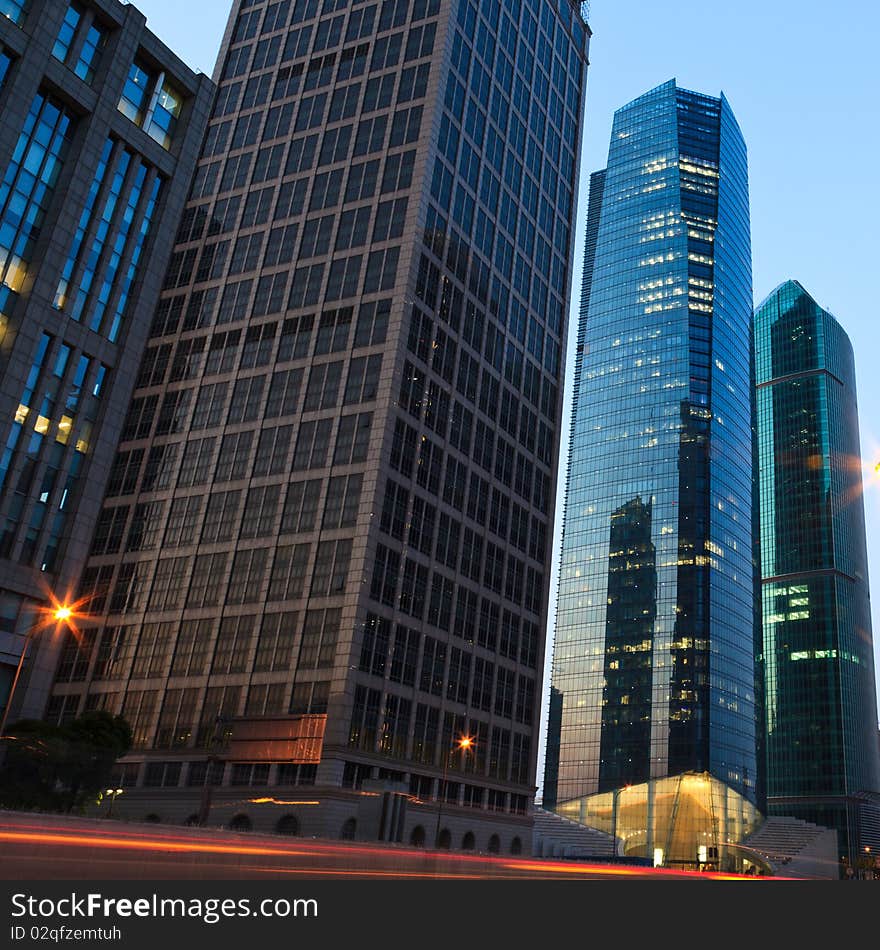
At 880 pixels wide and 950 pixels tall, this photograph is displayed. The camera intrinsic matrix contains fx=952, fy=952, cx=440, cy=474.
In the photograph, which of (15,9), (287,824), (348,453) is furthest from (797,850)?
(15,9)

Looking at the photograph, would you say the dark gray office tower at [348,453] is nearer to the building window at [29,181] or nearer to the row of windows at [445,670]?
the row of windows at [445,670]

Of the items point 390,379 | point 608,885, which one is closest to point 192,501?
point 390,379

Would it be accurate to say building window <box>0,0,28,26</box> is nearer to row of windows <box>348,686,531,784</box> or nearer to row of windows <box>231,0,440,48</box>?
row of windows <box>348,686,531,784</box>

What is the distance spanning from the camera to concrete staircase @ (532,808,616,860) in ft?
541

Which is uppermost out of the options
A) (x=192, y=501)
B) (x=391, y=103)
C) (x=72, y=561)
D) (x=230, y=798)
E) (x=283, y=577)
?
(x=391, y=103)

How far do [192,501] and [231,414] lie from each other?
11.6 meters

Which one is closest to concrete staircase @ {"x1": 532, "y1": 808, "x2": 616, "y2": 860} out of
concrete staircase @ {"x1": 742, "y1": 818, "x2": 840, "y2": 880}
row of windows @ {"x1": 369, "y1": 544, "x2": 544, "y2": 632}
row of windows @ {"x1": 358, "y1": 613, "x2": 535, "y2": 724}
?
concrete staircase @ {"x1": 742, "y1": 818, "x2": 840, "y2": 880}

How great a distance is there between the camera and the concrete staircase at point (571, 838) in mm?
165000

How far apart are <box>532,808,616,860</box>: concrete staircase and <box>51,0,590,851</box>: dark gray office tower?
53199 mm

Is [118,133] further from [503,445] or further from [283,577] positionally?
[503,445]

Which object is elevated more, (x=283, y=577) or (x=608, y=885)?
(x=283, y=577)

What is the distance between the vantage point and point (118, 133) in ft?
233

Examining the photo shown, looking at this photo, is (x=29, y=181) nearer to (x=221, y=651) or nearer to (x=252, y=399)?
(x=252, y=399)

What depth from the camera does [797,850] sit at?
620ft
